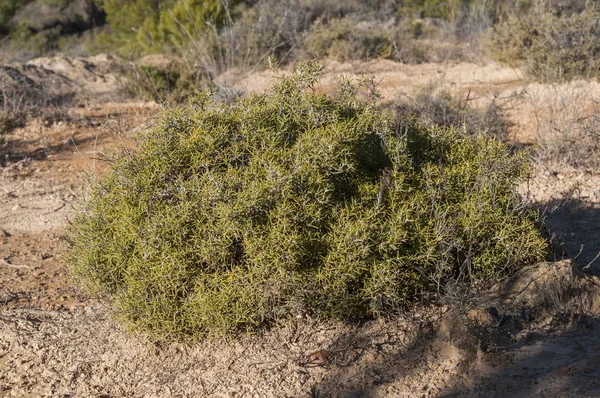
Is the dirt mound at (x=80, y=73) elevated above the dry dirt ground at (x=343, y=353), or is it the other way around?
the dry dirt ground at (x=343, y=353)

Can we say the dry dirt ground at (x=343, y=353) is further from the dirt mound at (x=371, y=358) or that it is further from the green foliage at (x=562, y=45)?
the green foliage at (x=562, y=45)

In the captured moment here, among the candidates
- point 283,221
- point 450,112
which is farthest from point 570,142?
point 283,221

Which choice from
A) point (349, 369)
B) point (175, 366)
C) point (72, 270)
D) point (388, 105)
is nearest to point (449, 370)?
point (349, 369)

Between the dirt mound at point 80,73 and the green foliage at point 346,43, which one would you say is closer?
the dirt mound at point 80,73

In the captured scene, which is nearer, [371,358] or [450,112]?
[371,358]

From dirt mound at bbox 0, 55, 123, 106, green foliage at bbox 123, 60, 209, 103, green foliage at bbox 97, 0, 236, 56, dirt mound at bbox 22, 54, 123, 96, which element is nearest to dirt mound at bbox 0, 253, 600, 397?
dirt mound at bbox 0, 55, 123, 106

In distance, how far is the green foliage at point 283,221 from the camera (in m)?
3.20

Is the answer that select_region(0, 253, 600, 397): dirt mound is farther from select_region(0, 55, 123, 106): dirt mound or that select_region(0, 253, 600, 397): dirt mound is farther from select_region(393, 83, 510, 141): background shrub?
select_region(0, 55, 123, 106): dirt mound

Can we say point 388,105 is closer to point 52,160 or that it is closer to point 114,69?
point 52,160

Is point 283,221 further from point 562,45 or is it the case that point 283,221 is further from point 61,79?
point 61,79

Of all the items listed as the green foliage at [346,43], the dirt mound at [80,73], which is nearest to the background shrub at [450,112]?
the green foliage at [346,43]

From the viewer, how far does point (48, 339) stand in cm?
387

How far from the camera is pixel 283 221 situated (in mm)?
3133

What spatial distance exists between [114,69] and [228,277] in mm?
10510
